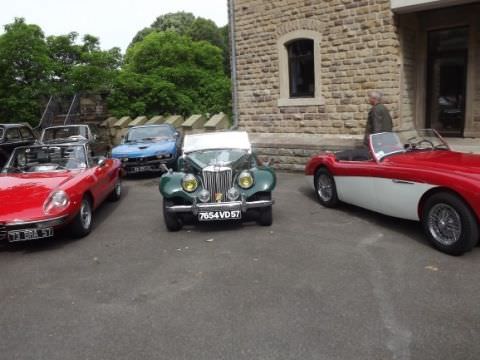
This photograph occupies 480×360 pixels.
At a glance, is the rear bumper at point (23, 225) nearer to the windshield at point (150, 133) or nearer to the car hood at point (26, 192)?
the car hood at point (26, 192)

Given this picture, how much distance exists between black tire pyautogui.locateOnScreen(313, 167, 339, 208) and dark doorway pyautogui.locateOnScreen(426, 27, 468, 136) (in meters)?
5.85

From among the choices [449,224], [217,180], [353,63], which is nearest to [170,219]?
[217,180]

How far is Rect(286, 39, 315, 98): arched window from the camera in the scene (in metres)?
12.5

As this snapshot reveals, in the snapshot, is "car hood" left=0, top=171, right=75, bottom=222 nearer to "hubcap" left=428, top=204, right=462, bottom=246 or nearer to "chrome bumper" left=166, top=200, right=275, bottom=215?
"chrome bumper" left=166, top=200, right=275, bottom=215

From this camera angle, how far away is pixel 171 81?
2612 cm

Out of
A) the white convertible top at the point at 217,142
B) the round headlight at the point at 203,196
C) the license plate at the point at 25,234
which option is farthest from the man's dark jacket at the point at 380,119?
the license plate at the point at 25,234

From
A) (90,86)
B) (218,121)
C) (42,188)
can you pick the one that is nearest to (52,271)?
(42,188)

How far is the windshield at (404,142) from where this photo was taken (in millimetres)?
6582

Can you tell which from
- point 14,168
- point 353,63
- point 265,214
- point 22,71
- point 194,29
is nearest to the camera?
point 265,214

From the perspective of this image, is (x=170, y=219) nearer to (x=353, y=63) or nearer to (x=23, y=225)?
(x=23, y=225)

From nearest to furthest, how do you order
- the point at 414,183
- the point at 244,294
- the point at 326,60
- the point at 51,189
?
the point at 244,294 < the point at 414,183 < the point at 51,189 < the point at 326,60

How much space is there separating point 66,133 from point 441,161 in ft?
34.6

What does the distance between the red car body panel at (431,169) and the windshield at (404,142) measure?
0.14 metres

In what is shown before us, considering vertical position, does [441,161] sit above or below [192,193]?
above
